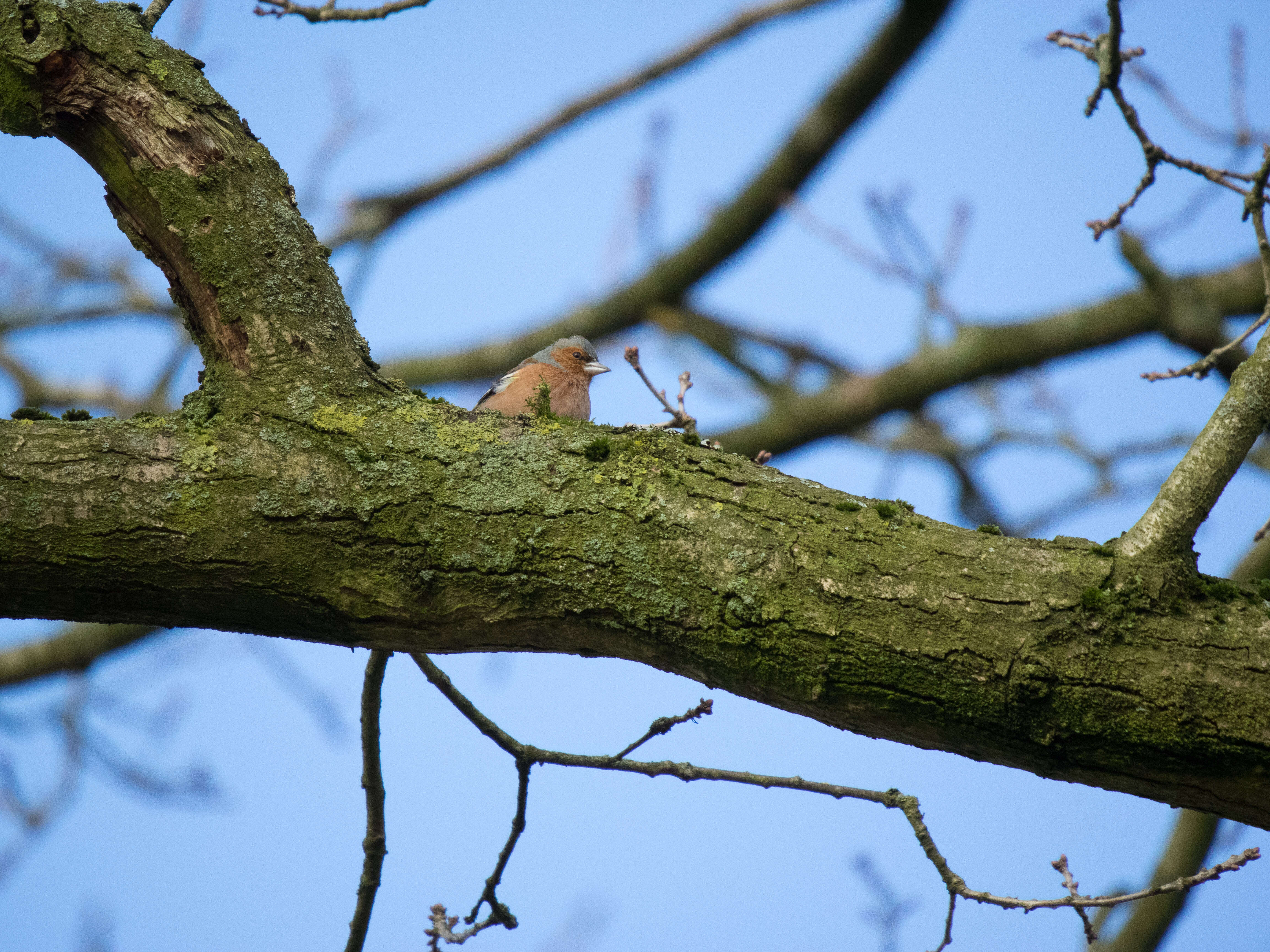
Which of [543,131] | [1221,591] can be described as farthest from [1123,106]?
[543,131]

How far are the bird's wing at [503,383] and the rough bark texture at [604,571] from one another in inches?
170

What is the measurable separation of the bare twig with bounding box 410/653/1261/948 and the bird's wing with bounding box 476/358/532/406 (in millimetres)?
3912

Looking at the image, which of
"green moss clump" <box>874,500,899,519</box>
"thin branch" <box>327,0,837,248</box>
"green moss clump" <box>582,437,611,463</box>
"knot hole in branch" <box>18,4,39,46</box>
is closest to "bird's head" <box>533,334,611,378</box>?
"thin branch" <box>327,0,837,248</box>

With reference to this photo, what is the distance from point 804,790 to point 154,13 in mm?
3082

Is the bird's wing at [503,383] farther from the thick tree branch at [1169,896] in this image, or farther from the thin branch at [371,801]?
the thick tree branch at [1169,896]

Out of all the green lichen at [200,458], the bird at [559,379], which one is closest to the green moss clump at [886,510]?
the green lichen at [200,458]

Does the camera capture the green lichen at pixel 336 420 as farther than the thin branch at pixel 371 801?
No

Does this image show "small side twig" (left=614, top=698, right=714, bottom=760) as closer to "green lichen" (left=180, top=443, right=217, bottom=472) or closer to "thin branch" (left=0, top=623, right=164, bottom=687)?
"green lichen" (left=180, top=443, right=217, bottom=472)

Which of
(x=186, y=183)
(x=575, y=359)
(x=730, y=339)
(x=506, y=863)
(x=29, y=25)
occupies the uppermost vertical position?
(x=730, y=339)

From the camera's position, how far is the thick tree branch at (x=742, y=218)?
22.0 feet

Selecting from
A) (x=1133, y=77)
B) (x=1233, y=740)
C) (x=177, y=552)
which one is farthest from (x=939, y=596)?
(x=1133, y=77)

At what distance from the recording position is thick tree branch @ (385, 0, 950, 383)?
264 inches

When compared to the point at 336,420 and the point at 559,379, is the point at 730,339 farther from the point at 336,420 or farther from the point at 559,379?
the point at 336,420

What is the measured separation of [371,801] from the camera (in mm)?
3465
